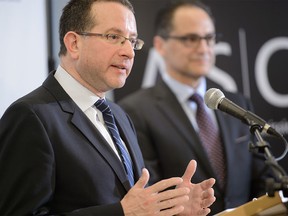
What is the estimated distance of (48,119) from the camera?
205 centimetres

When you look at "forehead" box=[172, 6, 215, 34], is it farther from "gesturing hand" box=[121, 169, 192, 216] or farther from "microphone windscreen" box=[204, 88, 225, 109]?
"gesturing hand" box=[121, 169, 192, 216]

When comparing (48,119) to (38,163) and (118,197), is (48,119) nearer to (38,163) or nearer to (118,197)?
(38,163)

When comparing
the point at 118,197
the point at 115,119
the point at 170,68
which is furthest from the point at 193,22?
the point at 118,197

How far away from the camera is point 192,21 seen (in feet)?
12.0

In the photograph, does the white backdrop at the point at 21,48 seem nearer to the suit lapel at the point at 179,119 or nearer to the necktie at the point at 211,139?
the suit lapel at the point at 179,119

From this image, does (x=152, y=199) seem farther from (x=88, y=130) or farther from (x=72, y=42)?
(x=72, y=42)

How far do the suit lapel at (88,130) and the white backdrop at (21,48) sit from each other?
4.02 ft

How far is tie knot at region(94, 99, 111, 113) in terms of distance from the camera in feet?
7.58

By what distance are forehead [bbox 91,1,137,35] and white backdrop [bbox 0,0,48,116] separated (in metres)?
1.22

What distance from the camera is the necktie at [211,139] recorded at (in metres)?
3.40

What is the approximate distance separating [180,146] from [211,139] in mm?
234

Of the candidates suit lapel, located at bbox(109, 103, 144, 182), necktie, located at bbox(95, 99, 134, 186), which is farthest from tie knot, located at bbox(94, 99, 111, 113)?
suit lapel, located at bbox(109, 103, 144, 182)

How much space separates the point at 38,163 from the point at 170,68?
1.93 m

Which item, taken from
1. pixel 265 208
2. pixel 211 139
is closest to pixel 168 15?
pixel 211 139
